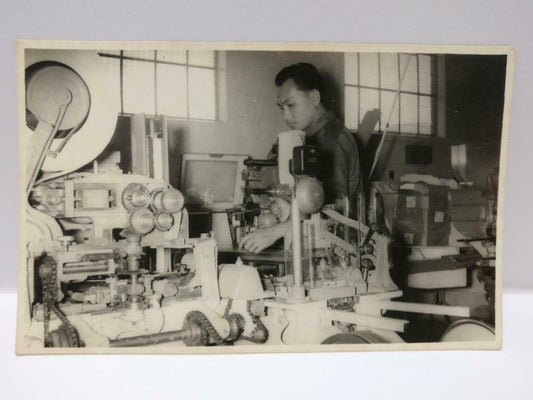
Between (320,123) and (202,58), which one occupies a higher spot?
(202,58)

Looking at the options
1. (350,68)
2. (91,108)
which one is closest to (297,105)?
(350,68)

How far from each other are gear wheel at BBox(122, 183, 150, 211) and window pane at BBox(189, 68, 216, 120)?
211 mm

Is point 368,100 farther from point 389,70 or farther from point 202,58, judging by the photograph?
point 202,58

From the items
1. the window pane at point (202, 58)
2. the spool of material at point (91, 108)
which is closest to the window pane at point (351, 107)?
the window pane at point (202, 58)

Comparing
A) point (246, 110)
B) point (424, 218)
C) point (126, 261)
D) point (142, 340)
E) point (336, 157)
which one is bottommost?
point (142, 340)

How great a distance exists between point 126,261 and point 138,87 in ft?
1.36

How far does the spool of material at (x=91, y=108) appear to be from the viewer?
1493mm

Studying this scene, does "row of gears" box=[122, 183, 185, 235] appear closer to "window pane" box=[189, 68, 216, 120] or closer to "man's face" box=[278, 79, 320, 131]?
"window pane" box=[189, 68, 216, 120]

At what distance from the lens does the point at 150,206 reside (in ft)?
4.99

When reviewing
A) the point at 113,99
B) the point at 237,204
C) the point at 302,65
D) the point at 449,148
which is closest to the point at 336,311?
the point at 237,204

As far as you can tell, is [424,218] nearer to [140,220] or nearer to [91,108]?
[140,220]

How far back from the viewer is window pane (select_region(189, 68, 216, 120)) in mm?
1504

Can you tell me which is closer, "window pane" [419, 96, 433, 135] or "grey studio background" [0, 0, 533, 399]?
"grey studio background" [0, 0, 533, 399]

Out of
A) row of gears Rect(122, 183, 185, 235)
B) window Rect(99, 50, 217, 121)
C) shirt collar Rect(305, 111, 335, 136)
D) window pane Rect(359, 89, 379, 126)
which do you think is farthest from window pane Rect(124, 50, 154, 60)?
window pane Rect(359, 89, 379, 126)
